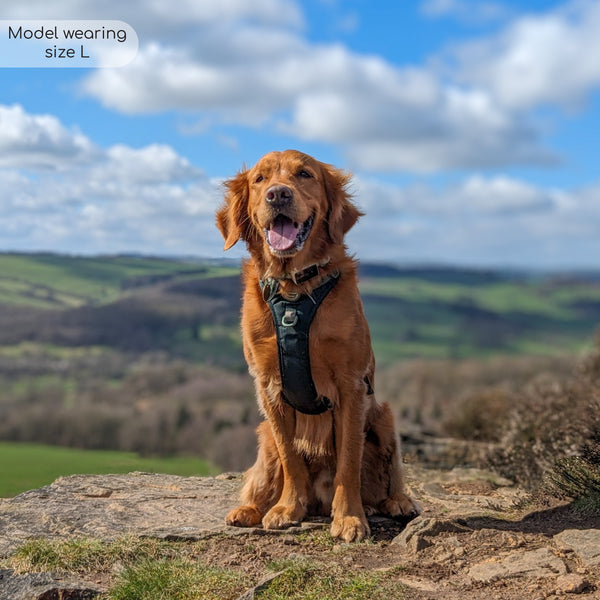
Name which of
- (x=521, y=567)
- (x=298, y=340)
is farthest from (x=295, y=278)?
(x=521, y=567)

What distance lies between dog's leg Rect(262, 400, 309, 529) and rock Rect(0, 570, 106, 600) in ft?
4.76

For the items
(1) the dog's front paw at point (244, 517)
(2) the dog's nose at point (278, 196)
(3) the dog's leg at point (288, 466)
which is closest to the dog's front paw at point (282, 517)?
(3) the dog's leg at point (288, 466)

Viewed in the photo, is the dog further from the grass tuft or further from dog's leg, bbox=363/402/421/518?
the grass tuft

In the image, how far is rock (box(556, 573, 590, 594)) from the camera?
14.0 feet

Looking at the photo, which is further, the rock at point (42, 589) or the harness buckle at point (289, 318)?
the harness buckle at point (289, 318)

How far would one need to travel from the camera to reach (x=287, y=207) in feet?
16.9

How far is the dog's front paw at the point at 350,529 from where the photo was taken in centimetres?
518

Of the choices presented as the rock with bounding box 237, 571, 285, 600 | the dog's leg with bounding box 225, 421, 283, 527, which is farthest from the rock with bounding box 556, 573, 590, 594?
the dog's leg with bounding box 225, 421, 283, 527

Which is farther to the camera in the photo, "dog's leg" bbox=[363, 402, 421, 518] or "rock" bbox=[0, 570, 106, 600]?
"dog's leg" bbox=[363, 402, 421, 518]

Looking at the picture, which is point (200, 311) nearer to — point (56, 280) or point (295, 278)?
point (56, 280)

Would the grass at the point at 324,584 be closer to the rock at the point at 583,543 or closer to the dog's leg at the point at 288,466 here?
the dog's leg at the point at 288,466

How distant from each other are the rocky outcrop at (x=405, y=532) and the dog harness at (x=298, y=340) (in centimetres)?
97

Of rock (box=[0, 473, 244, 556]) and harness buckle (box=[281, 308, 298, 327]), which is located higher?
harness buckle (box=[281, 308, 298, 327])

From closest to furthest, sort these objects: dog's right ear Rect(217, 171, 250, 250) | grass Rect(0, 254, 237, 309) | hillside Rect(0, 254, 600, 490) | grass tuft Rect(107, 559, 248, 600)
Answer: grass tuft Rect(107, 559, 248, 600) → dog's right ear Rect(217, 171, 250, 250) → hillside Rect(0, 254, 600, 490) → grass Rect(0, 254, 237, 309)
